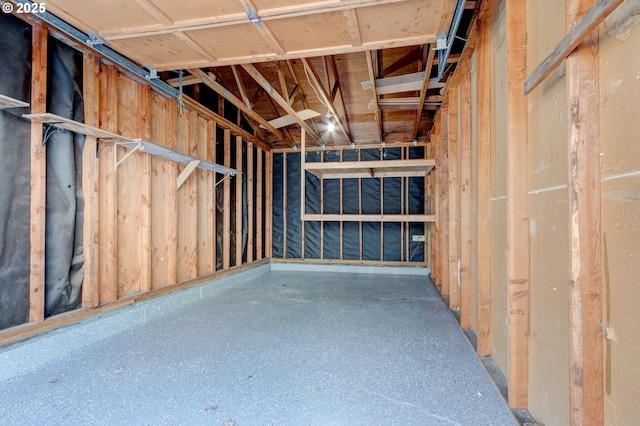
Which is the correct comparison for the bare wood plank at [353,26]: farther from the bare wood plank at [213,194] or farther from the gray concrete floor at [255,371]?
the bare wood plank at [213,194]

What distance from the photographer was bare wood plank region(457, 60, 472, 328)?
8.13 ft

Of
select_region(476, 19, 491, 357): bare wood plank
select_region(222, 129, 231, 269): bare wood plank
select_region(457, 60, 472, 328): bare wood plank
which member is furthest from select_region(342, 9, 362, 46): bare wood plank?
select_region(222, 129, 231, 269): bare wood plank

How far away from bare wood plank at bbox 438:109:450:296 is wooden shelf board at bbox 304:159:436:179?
19 centimetres

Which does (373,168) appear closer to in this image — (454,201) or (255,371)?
(454,201)

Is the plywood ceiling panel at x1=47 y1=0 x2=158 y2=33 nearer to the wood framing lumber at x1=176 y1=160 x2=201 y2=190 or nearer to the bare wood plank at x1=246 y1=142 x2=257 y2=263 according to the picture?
the wood framing lumber at x1=176 y1=160 x2=201 y2=190

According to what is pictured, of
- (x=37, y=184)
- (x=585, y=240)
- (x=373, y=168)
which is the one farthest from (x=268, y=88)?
(x=585, y=240)

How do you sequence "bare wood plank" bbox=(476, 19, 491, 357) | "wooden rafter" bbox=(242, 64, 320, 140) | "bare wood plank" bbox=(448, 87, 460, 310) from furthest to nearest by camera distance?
1. "wooden rafter" bbox=(242, 64, 320, 140)
2. "bare wood plank" bbox=(448, 87, 460, 310)
3. "bare wood plank" bbox=(476, 19, 491, 357)

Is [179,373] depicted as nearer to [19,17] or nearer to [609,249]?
[609,249]

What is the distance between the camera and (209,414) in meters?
1.51

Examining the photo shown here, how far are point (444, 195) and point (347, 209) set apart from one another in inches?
87.9

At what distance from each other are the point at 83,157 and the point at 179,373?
1.86m

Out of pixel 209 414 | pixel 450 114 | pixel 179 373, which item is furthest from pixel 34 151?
pixel 450 114

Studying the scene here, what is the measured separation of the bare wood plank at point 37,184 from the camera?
214 cm

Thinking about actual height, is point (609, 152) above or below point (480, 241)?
above
